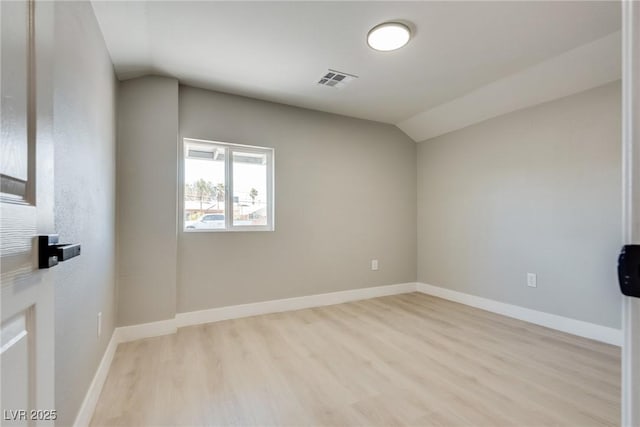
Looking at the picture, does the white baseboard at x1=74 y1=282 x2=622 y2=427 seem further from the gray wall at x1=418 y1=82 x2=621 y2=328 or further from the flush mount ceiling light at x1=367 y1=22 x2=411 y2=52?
the flush mount ceiling light at x1=367 y1=22 x2=411 y2=52

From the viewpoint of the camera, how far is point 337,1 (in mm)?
1812

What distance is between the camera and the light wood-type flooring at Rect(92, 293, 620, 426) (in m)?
1.57

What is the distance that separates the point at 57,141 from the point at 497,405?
8.48ft

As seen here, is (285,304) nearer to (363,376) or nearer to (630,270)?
(363,376)

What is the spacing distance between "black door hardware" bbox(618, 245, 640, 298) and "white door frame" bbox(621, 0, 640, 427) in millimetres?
14

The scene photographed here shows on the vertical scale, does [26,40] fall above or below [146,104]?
below

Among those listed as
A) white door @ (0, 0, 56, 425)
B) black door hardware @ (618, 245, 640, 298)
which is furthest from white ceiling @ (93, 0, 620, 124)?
black door hardware @ (618, 245, 640, 298)

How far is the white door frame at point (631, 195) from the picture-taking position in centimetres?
43

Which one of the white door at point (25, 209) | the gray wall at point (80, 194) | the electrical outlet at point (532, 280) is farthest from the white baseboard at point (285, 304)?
the white door at point (25, 209)

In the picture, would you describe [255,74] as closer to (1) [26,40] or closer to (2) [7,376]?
(1) [26,40]

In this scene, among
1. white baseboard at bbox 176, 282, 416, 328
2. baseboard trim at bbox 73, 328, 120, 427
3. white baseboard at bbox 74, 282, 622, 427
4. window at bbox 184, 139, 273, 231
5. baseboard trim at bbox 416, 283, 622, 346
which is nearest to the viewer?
baseboard trim at bbox 73, 328, 120, 427

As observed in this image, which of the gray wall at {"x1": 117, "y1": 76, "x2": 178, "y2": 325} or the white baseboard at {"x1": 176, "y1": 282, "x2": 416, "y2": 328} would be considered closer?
the gray wall at {"x1": 117, "y1": 76, "x2": 178, "y2": 325}

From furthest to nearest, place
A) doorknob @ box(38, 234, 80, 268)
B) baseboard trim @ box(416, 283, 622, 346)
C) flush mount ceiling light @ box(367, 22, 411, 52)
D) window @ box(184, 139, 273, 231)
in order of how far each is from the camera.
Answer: window @ box(184, 139, 273, 231)
baseboard trim @ box(416, 283, 622, 346)
flush mount ceiling light @ box(367, 22, 411, 52)
doorknob @ box(38, 234, 80, 268)

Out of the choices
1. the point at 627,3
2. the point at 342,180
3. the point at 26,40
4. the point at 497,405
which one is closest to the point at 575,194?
the point at 497,405
